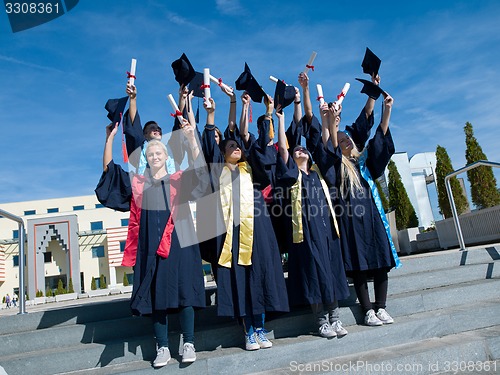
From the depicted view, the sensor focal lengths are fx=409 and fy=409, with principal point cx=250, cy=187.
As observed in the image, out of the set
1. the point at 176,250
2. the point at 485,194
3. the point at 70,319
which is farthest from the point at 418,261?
the point at 485,194

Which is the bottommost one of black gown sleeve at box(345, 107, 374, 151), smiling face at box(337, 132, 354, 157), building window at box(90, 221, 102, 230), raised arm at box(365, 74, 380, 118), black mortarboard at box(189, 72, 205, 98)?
smiling face at box(337, 132, 354, 157)

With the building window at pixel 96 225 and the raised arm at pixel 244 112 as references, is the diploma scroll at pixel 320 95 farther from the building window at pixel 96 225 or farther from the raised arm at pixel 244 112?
the building window at pixel 96 225

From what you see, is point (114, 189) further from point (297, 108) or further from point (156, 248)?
point (297, 108)

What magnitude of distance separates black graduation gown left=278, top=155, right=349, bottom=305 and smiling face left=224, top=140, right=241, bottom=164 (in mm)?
409

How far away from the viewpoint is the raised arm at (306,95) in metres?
4.16

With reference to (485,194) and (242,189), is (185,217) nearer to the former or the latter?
(242,189)

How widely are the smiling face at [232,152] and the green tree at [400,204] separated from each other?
1943cm

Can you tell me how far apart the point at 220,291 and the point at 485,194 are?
49.9ft

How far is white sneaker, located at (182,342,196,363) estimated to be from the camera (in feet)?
9.68

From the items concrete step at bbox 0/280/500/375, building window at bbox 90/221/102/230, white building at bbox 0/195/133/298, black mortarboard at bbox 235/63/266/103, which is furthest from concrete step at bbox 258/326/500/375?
building window at bbox 90/221/102/230

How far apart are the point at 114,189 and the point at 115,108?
80 cm

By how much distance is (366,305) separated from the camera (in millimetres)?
3676

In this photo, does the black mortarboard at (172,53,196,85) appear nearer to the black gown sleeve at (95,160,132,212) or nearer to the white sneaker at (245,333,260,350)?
the black gown sleeve at (95,160,132,212)

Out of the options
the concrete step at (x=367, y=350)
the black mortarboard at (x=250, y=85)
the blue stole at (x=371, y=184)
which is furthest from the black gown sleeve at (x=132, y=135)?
the blue stole at (x=371, y=184)
